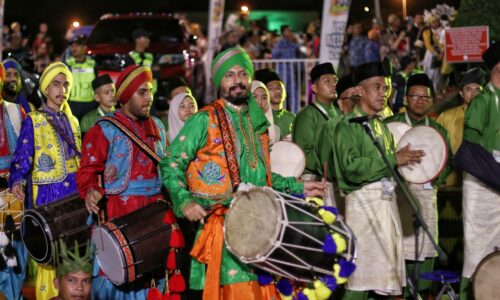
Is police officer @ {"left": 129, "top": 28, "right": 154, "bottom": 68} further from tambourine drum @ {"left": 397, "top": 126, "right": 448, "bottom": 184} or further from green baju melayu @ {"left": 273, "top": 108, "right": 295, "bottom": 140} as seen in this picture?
Answer: tambourine drum @ {"left": 397, "top": 126, "right": 448, "bottom": 184}

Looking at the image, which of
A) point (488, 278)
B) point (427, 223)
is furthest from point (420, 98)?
point (488, 278)

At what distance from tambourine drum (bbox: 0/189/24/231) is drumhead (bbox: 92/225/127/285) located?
190 centimetres

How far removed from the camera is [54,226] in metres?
8.16

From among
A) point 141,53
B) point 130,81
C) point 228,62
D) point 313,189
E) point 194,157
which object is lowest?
point 313,189

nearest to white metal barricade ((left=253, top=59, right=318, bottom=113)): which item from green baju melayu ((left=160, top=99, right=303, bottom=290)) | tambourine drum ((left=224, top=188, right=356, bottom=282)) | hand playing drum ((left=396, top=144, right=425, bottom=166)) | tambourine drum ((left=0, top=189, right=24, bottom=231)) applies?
tambourine drum ((left=0, top=189, right=24, bottom=231))

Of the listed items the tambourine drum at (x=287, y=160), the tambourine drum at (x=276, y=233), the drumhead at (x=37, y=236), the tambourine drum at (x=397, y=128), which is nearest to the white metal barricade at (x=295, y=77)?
the tambourine drum at (x=397, y=128)

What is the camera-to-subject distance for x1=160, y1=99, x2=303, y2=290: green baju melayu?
672cm

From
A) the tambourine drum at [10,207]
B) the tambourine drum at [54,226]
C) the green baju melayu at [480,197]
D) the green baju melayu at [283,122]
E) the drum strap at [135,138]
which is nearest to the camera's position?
the drum strap at [135,138]

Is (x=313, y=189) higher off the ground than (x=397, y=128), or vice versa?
(x=397, y=128)

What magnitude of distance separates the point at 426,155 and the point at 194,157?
2.17 meters

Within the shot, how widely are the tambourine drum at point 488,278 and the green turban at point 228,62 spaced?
240 cm

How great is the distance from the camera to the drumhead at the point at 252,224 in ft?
20.7

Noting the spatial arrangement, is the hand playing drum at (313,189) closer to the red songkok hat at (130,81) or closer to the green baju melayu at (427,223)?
the red songkok hat at (130,81)

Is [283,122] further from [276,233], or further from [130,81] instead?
[276,233]
